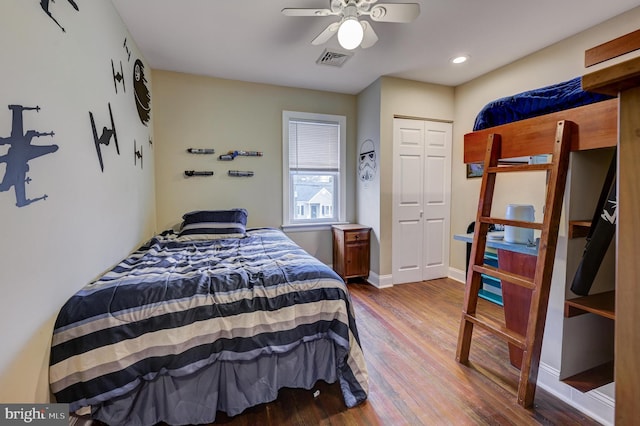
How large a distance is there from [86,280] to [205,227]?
1404mm

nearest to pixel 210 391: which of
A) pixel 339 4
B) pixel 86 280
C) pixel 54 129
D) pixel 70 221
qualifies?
pixel 86 280

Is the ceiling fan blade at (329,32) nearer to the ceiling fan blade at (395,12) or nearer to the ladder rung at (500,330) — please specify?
the ceiling fan blade at (395,12)

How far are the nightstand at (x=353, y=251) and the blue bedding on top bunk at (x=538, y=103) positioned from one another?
1.94 m

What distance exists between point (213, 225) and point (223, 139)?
1.17 m

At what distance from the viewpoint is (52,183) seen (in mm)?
1319

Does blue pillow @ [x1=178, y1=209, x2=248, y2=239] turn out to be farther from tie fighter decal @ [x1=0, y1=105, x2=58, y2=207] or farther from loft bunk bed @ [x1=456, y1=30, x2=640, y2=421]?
loft bunk bed @ [x1=456, y1=30, x2=640, y2=421]

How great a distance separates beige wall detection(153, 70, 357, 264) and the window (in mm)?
116

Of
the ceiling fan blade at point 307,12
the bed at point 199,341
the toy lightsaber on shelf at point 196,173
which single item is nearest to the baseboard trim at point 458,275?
the bed at point 199,341

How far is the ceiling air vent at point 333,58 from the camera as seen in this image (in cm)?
283

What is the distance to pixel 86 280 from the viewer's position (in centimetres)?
161

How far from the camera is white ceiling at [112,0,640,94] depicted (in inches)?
85.4

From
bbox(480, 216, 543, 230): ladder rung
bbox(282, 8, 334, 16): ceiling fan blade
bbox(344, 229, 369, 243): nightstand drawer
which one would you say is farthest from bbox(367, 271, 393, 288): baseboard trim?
bbox(282, 8, 334, 16): ceiling fan blade

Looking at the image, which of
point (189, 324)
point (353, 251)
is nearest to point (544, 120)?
point (189, 324)

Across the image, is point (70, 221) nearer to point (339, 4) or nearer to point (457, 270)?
point (339, 4)
